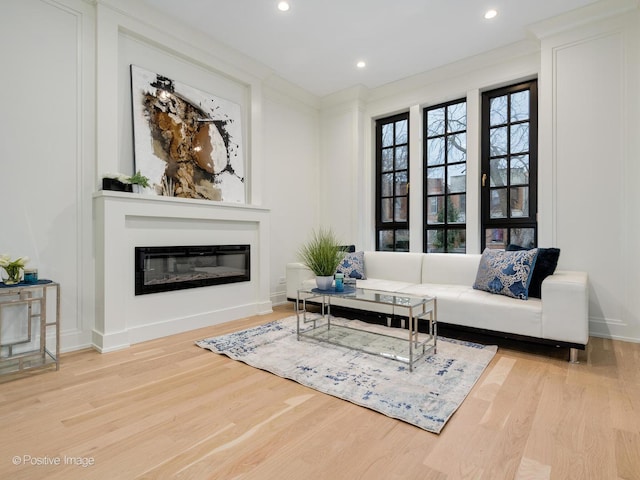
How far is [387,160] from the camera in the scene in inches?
189

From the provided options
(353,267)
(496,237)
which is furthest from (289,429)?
(496,237)

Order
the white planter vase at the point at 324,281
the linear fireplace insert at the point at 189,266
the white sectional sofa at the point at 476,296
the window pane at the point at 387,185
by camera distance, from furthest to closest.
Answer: the window pane at the point at 387,185 < the linear fireplace insert at the point at 189,266 < the white planter vase at the point at 324,281 < the white sectional sofa at the point at 476,296

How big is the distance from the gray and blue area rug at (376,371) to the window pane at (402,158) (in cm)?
253

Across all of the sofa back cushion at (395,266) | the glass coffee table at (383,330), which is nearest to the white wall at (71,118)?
the glass coffee table at (383,330)

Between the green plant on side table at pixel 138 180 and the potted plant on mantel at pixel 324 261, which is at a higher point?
the green plant on side table at pixel 138 180

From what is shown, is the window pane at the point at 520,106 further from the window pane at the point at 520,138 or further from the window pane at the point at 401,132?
the window pane at the point at 401,132

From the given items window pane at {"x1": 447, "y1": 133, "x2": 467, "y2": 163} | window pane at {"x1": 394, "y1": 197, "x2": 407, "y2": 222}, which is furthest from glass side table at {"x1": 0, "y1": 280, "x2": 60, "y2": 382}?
window pane at {"x1": 447, "y1": 133, "x2": 467, "y2": 163}

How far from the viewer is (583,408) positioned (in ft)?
5.81

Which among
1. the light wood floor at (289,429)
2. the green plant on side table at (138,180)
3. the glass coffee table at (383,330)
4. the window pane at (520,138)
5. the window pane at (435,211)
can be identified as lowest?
the light wood floor at (289,429)

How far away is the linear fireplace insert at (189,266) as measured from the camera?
3.00 meters

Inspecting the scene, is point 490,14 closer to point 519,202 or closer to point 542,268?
point 519,202

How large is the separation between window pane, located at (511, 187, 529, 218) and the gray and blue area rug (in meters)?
1.72

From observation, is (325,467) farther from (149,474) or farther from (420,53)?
(420,53)

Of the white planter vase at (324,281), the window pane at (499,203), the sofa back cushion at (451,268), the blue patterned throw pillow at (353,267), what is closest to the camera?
the white planter vase at (324,281)
